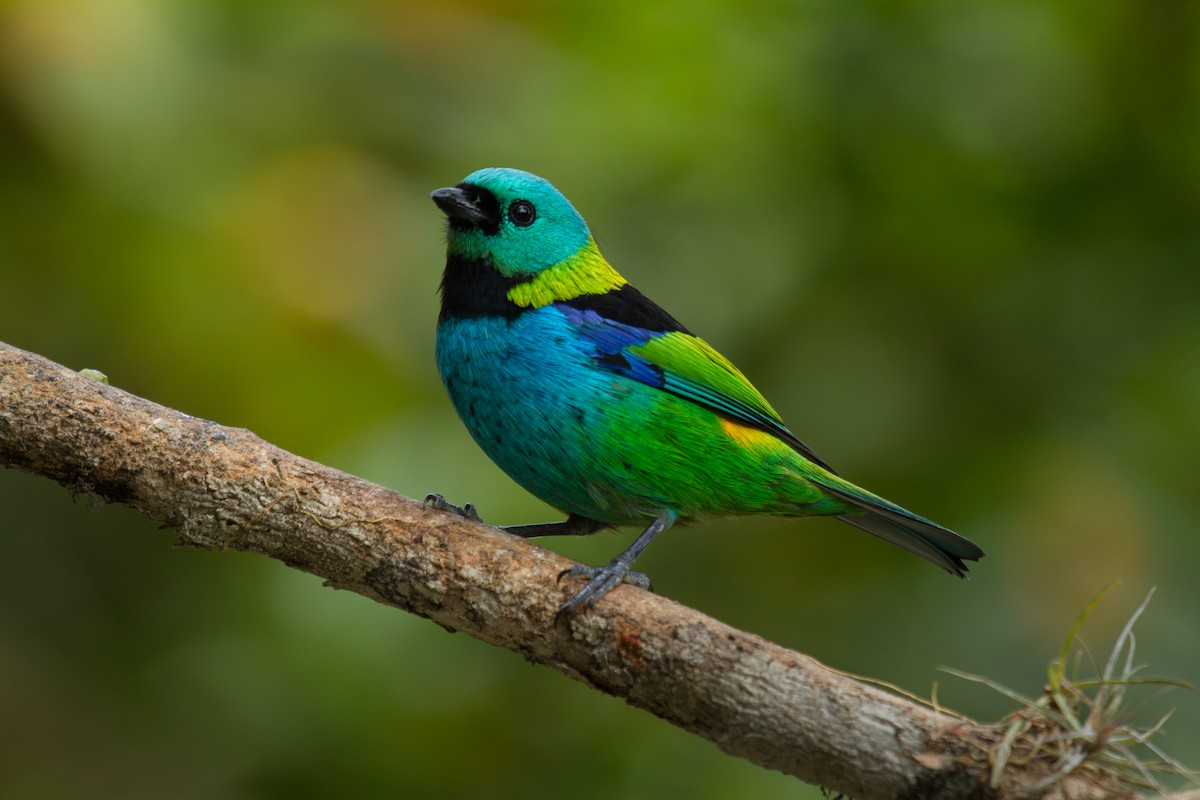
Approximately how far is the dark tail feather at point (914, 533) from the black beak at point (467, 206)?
1387mm

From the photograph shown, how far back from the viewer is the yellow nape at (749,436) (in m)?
3.88

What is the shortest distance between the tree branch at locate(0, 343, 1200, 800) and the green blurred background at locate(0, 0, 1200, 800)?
100 cm

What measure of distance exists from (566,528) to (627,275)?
1.22 m

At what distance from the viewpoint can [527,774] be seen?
13.8 feet

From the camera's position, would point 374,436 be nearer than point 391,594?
No

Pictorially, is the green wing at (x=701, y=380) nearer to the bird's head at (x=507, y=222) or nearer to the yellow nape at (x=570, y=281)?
the yellow nape at (x=570, y=281)

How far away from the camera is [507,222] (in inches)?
161

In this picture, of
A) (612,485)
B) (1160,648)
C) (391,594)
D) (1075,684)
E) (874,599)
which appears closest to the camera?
(1075,684)

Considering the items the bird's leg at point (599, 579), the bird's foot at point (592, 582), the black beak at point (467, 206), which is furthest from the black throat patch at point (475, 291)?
the bird's foot at point (592, 582)

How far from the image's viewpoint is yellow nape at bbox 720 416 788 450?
12.7 ft

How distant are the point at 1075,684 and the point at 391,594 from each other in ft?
4.98

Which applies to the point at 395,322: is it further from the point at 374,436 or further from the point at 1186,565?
the point at 1186,565

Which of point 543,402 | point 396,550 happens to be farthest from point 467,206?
point 396,550

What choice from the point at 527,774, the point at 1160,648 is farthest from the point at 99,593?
the point at 1160,648
